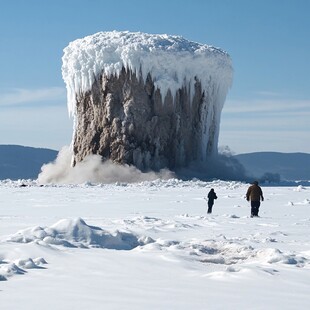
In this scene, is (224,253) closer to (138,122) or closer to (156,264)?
(156,264)

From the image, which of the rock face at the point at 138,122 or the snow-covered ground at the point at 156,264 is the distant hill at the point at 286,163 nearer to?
the rock face at the point at 138,122

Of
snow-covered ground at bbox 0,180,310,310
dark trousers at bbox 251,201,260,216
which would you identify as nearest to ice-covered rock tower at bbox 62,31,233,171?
dark trousers at bbox 251,201,260,216

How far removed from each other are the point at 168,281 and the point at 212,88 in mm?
35466

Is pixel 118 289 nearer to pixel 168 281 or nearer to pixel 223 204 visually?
pixel 168 281

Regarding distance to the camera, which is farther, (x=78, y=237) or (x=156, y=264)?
(x=78, y=237)

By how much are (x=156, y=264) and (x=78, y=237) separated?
2.40m

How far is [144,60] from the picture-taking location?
3991 cm

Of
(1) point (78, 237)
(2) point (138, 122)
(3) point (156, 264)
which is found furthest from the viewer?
(2) point (138, 122)

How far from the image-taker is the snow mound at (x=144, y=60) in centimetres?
3994

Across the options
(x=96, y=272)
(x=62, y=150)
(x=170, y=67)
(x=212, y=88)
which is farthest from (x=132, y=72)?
(x=96, y=272)

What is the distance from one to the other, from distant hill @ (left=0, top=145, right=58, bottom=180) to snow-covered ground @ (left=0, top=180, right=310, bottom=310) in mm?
62133

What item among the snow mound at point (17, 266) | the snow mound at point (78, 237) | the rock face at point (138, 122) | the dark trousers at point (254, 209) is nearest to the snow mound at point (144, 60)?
the rock face at point (138, 122)

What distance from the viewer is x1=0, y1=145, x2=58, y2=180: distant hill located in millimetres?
77188

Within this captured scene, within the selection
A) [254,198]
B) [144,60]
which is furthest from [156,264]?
[144,60]
